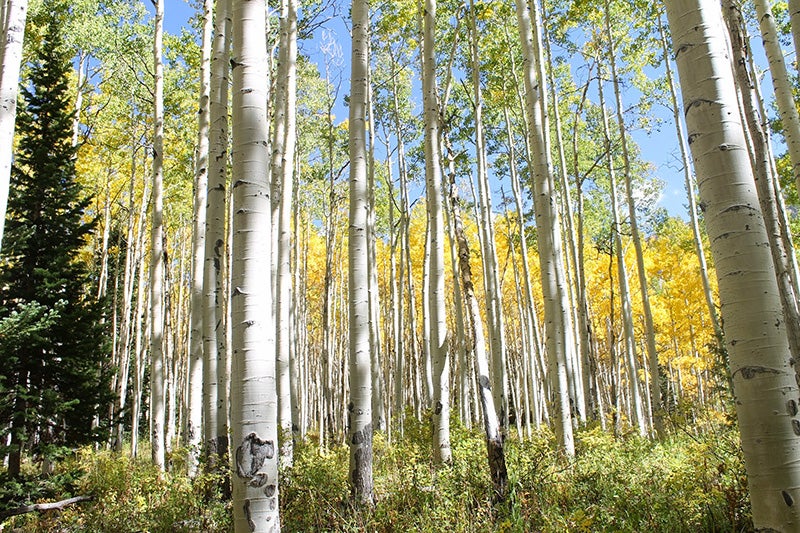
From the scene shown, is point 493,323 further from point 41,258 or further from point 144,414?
point 144,414

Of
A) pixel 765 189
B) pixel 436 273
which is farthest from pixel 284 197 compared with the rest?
pixel 765 189

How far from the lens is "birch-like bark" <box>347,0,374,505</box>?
4.63 m

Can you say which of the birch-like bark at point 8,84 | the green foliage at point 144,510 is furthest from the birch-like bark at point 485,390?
the birch-like bark at point 8,84

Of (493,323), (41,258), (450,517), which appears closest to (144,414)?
(41,258)

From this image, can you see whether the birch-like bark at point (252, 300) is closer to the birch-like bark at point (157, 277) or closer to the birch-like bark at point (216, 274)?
the birch-like bark at point (216, 274)

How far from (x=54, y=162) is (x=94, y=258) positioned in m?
7.14

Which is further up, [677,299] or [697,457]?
[677,299]

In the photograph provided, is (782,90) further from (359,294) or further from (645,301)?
(645,301)

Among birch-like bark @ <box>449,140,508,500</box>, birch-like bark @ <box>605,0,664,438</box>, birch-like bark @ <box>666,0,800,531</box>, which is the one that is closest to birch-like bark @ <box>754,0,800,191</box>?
birch-like bark @ <box>449,140,508,500</box>

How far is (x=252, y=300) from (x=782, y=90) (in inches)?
237

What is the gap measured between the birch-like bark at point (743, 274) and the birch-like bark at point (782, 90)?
3922mm

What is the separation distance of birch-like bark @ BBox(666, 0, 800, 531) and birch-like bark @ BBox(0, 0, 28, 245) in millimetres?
4232

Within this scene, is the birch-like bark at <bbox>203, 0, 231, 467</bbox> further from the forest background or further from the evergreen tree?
the evergreen tree

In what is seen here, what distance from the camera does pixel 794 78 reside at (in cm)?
1257
